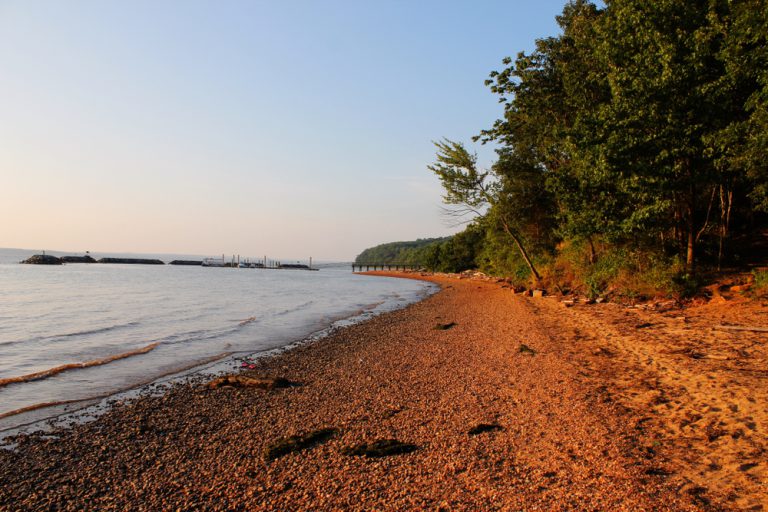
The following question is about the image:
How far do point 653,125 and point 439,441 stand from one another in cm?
1256

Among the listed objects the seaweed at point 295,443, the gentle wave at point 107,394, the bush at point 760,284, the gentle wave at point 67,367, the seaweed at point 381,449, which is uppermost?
the bush at point 760,284

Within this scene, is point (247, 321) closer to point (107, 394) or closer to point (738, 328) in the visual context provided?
point (107, 394)

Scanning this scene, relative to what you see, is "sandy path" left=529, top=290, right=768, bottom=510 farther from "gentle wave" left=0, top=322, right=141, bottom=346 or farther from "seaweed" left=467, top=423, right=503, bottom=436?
"gentle wave" left=0, top=322, right=141, bottom=346

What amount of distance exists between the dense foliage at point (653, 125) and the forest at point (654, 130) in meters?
0.05

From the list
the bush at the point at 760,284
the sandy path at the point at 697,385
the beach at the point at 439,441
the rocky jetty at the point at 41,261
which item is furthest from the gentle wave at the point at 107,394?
the rocky jetty at the point at 41,261

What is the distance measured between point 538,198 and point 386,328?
1557 centimetres

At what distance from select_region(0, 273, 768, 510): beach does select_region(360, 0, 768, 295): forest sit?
5.53 m

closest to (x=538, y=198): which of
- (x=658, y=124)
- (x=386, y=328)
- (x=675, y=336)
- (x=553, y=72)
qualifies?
(x=553, y=72)

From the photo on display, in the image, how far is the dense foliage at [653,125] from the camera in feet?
37.7

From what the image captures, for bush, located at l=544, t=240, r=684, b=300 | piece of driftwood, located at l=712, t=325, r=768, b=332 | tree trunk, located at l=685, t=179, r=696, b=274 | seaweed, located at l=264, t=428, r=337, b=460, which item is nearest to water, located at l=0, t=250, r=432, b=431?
seaweed, located at l=264, t=428, r=337, b=460

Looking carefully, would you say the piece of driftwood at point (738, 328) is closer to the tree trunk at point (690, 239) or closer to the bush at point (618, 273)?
the bush at point (618, 273)

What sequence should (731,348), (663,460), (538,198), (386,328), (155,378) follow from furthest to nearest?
(538,198)
(386,328)
(155,378)
(731,348)
(663,460)

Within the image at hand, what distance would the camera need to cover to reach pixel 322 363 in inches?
432

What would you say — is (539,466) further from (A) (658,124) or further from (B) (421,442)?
(A) (658,124)
